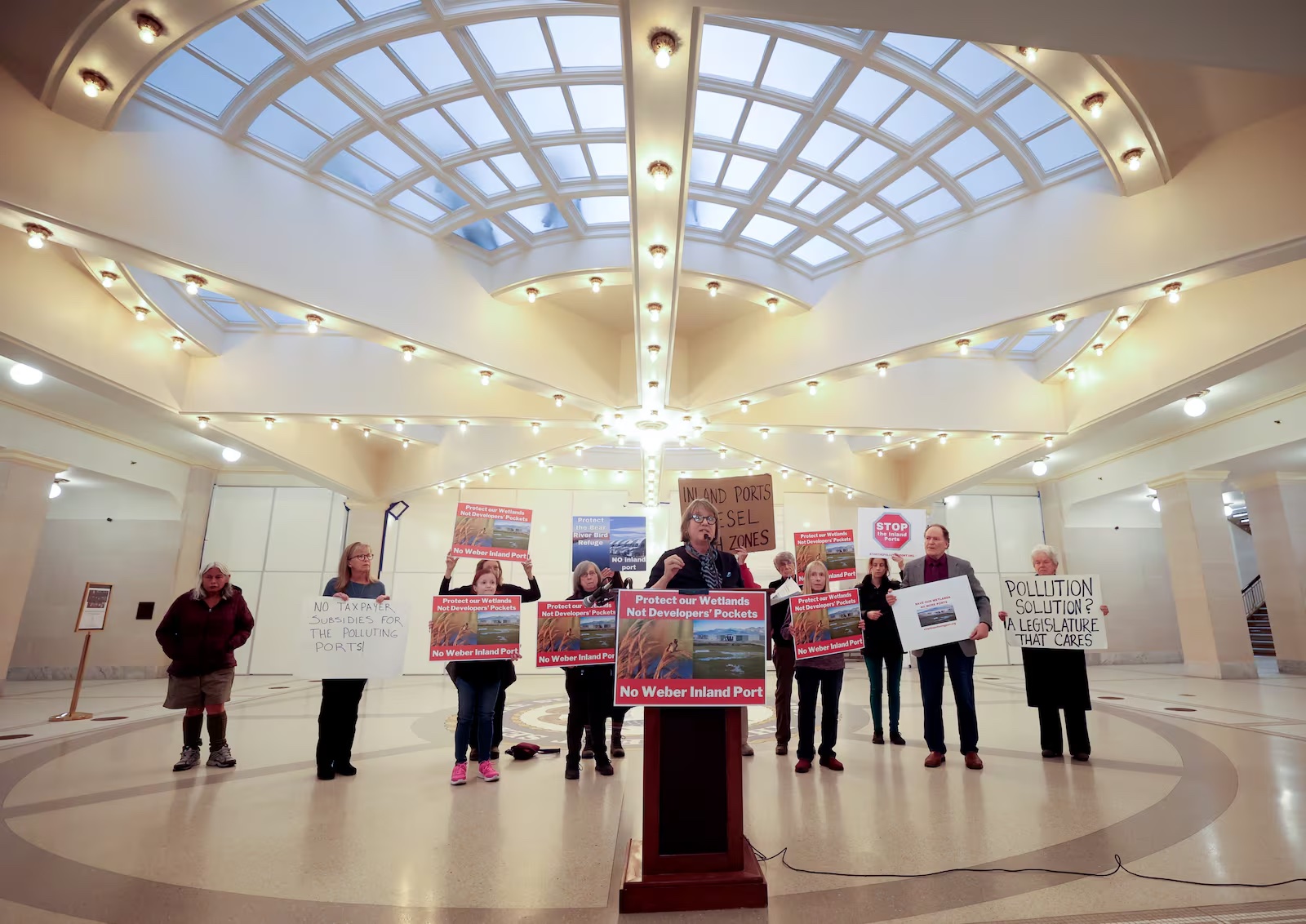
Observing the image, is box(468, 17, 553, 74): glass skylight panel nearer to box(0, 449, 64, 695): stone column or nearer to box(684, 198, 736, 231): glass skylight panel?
box(684, 198, 736, 231): glass skylight panel

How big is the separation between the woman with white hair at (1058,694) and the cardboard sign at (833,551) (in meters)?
1.59

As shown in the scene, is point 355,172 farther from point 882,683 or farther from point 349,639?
point 882,683

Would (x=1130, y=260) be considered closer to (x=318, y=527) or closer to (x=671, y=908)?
(x=671, y=908)

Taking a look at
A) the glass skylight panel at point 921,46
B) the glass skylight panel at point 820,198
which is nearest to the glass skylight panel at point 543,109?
the glass skylight panel at point 820,198

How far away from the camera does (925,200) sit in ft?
23.0

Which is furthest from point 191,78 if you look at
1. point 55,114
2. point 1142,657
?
point 1142,657

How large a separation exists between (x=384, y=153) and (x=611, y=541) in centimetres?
658

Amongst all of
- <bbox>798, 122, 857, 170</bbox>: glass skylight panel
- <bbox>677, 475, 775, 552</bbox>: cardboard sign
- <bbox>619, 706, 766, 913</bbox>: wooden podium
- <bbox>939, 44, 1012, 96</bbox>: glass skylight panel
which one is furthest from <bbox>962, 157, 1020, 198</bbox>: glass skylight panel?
<bbox>619, 706, 766, 913</bbox>: wooden podium

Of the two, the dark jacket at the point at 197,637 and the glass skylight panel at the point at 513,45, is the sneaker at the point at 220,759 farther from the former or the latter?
the glass skylight panel at the point at 513,45

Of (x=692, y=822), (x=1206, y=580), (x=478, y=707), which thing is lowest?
(x=692, y=822)

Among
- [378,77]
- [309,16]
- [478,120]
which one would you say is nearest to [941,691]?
[478,120]

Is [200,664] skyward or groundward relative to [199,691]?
skyward

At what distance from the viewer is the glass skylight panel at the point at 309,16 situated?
4.80 metres

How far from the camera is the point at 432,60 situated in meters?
5.35
